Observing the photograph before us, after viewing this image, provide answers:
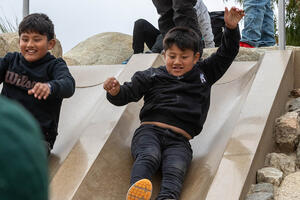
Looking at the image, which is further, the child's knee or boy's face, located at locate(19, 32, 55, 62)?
boy's face, located at locate(19, 32, 55, 62)

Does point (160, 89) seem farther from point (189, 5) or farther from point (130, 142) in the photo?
point (189, 5)

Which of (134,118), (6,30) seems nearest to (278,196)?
(134,118)

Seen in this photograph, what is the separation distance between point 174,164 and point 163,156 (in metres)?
0.11

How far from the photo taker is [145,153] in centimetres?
248

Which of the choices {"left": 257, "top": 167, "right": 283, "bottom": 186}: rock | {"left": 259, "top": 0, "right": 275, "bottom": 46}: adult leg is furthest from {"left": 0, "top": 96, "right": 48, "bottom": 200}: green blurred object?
{"left": 259, "top": 0, "right": 275, "bottom": 46}: adult leg

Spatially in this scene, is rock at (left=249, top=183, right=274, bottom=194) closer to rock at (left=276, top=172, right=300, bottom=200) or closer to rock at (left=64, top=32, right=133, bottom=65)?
rock at (left=276, top=172, right=300, bottom=200)

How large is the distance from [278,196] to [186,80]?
2.82ft

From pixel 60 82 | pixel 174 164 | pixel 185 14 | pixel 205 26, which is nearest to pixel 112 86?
pixel 60 82

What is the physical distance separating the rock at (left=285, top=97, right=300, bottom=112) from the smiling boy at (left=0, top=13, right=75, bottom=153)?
1.32m

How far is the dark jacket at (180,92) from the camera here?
8.85ft

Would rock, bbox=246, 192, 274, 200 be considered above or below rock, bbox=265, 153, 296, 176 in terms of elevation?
above

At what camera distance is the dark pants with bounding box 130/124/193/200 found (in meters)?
2.38

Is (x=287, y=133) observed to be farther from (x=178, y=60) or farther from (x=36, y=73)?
(x=36, y=73)

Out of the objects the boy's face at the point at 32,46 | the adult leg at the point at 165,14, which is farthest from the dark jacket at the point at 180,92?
the adult leg at the point at 165,14
